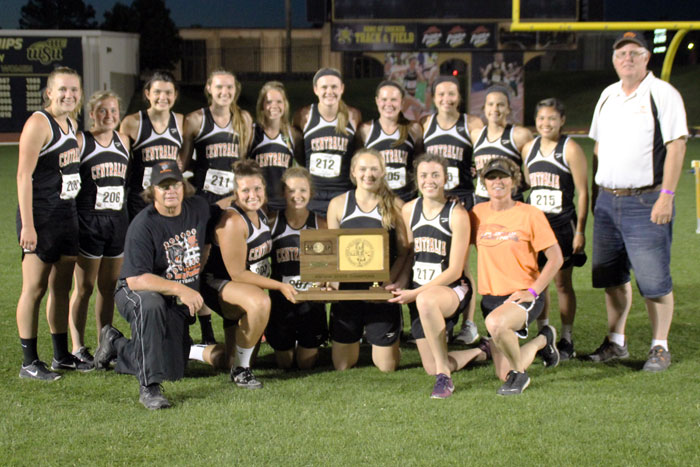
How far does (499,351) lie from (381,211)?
3.58 feet

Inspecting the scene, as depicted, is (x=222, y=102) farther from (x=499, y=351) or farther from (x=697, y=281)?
(x=697, y=281)

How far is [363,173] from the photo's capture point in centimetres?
502

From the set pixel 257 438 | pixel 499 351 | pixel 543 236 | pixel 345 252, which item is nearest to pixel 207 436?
pixel 257 438

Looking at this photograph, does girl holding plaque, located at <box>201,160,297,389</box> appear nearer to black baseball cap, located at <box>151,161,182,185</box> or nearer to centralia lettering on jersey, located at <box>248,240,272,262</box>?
centralia lettering on jersey, located at <box>248,240,272,262</box>

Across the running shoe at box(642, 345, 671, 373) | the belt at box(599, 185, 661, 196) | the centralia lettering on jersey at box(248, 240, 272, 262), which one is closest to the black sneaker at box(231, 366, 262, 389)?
the centralia lettering on jersey at box(248, 240, 272, 262)

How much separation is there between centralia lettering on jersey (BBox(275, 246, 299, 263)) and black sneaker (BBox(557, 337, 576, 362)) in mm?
1792

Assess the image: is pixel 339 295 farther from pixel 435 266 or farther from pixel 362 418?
pixel 362 418

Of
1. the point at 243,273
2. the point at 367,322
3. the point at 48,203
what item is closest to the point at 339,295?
the point at 367,322

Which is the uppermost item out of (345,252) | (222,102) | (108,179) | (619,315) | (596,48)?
(596,48)

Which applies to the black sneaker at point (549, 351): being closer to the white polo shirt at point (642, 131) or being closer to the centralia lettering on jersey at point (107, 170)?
the white polo shirt at point (642, 131)

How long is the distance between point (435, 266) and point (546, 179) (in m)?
1.00

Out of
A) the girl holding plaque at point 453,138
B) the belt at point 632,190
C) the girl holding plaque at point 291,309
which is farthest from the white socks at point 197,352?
the belt at point 632,190

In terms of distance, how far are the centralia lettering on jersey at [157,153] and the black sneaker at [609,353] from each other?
3008 mm

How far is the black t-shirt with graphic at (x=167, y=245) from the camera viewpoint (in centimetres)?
450
